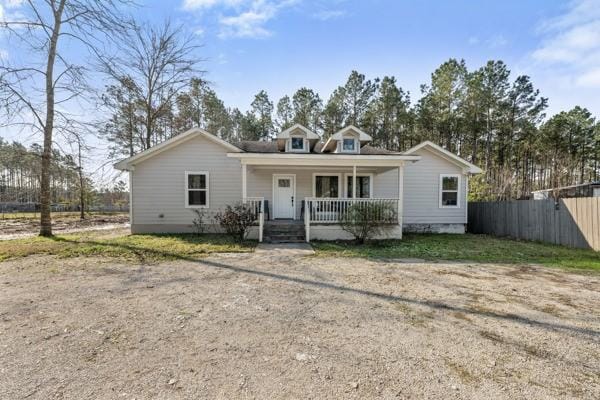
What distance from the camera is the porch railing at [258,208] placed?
31.4ft

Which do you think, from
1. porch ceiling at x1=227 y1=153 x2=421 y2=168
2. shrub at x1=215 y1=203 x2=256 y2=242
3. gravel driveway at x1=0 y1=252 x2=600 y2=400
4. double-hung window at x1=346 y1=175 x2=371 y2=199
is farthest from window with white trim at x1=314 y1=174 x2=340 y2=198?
gravel driveway at x1=0 y1=252 x2=600 y2=400

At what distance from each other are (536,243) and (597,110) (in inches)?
996

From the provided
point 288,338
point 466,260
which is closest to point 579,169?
point 466,260

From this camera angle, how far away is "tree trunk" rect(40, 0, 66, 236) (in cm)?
1042

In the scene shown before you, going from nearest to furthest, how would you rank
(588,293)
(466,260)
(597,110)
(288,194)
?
1. (588,293)
2. (466,260)
3. (288,194)
4. (597,110)

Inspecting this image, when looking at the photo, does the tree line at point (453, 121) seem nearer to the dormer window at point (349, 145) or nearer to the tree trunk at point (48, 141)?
the tree trunk at point (48, 141)

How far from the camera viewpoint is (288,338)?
305cm

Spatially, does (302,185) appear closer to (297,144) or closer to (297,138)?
(297,144)

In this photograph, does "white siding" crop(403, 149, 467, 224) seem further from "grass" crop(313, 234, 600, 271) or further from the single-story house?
"grass" crop(313, 234, 600, 271)

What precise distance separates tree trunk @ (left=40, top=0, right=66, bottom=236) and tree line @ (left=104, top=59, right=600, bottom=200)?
8085 millimetres

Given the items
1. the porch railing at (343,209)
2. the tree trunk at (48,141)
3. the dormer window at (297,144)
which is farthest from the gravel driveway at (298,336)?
the dormer window at (297,144)

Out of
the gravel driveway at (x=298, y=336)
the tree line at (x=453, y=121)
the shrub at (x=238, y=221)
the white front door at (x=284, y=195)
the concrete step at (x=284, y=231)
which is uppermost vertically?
the tree line at (x=453, y=121)

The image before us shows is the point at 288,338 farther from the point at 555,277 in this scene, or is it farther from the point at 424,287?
Answer: the point at 555,277

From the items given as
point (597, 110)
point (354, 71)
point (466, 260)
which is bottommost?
point (466, 260)
